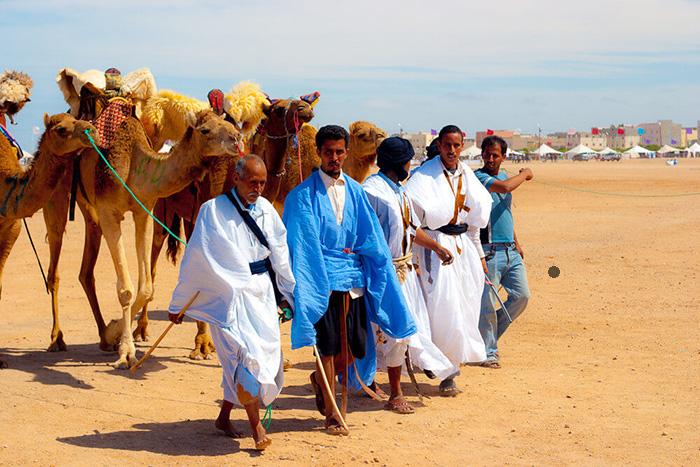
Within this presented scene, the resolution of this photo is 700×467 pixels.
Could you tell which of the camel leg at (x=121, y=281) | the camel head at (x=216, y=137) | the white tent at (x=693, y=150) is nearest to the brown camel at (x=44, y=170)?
the camel leg at (x=121, y=281)

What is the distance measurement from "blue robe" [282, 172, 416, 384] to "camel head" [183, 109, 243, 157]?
148 centimetres

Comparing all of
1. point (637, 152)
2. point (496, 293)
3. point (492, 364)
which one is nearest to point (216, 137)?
point (496, 293)

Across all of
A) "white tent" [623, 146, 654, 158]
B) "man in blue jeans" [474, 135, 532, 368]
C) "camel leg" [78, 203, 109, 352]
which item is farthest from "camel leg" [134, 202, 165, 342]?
"white tent" [623, 146, 654, 158]

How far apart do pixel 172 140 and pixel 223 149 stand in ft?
7.63

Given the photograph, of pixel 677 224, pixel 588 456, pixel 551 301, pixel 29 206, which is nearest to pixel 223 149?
pixel 29 206

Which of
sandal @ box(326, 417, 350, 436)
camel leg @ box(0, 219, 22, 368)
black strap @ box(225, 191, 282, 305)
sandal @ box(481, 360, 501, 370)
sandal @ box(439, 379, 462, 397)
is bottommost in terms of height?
sandal @ box(481, 360, 501, 370)

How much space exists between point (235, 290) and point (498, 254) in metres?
3.84

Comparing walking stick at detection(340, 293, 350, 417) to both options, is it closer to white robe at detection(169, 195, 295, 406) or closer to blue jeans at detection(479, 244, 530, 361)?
white robe at detection(169, 195, 295, 406)

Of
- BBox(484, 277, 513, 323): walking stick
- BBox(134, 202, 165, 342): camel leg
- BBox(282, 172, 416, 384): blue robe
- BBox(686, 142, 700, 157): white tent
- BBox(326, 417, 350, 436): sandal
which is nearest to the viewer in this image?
BBox(282, 172, 416, 384): blue robe

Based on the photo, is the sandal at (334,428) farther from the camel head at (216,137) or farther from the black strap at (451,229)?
the camel head at (216,137)

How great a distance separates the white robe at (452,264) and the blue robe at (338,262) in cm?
86

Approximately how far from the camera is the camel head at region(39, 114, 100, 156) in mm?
8703

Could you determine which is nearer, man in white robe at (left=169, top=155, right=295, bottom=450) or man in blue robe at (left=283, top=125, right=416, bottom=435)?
man in white robe at (left=169, top=155, right=295, bottom=450)

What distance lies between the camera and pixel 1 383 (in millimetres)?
8266
